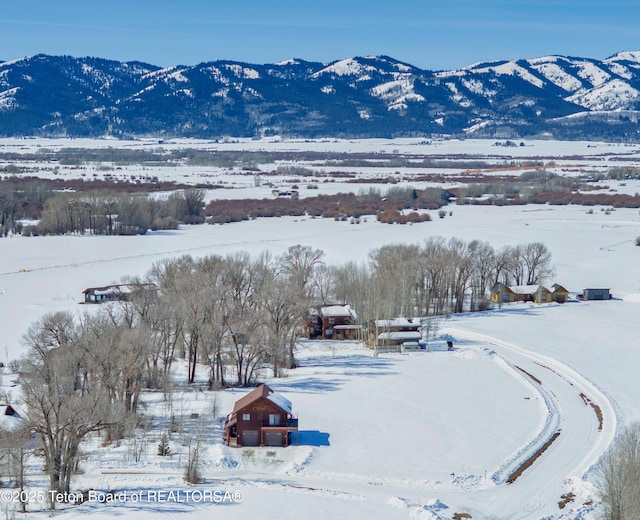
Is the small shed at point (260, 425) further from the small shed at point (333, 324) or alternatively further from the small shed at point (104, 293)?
the small shed at point (104, 293)

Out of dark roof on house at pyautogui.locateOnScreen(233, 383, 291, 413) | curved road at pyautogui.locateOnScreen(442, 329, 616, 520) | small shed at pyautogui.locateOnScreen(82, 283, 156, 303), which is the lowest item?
curved road at pyautogui.locateOnScreen(442, 329, 616, 520)

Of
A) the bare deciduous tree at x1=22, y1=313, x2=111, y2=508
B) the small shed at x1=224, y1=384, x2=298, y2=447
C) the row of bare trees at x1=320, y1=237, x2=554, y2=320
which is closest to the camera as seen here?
the bare deciduous tree at x1=22, y1=313, x2=111, y2=508

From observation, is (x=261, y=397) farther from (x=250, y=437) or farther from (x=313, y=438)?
(x=313, y=438)

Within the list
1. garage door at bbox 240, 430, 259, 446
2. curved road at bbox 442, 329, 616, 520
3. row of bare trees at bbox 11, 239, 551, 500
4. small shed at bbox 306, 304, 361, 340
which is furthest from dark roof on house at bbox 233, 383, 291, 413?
small shed at bbox 306, 304, 361, 340

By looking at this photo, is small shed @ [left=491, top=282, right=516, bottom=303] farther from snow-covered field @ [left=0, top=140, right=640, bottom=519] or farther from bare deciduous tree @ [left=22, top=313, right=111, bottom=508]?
bare deciduous tree @ [left=22, top=313, right=111, bottom=508]

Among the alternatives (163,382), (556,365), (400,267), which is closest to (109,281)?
(400,267)

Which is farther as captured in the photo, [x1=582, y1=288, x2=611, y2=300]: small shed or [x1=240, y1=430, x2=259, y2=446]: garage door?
[x1=582, y1=288, x2=611, y2=300]: small shed

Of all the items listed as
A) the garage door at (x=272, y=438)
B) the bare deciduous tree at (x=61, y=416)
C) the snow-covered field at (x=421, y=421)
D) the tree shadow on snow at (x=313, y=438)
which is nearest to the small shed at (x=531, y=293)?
the snow-covered field at (x=421, y=421)

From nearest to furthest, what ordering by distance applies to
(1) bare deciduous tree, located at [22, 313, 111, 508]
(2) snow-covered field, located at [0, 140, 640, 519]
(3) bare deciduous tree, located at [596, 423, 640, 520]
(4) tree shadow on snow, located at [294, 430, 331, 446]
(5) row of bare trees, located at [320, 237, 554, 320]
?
(3) bare deciduous tree, located at [596, 423, 640, 520] < (1) bare deciduous tree, located at [22, 313, 111, 508] < (2) snow-covered field, located at [0, 140, 640, 519] < (4) tree shadow on snow, located at [294, 430, 331, 446] < (5) row of bare trees, located at [320, 237, 554, 320]
